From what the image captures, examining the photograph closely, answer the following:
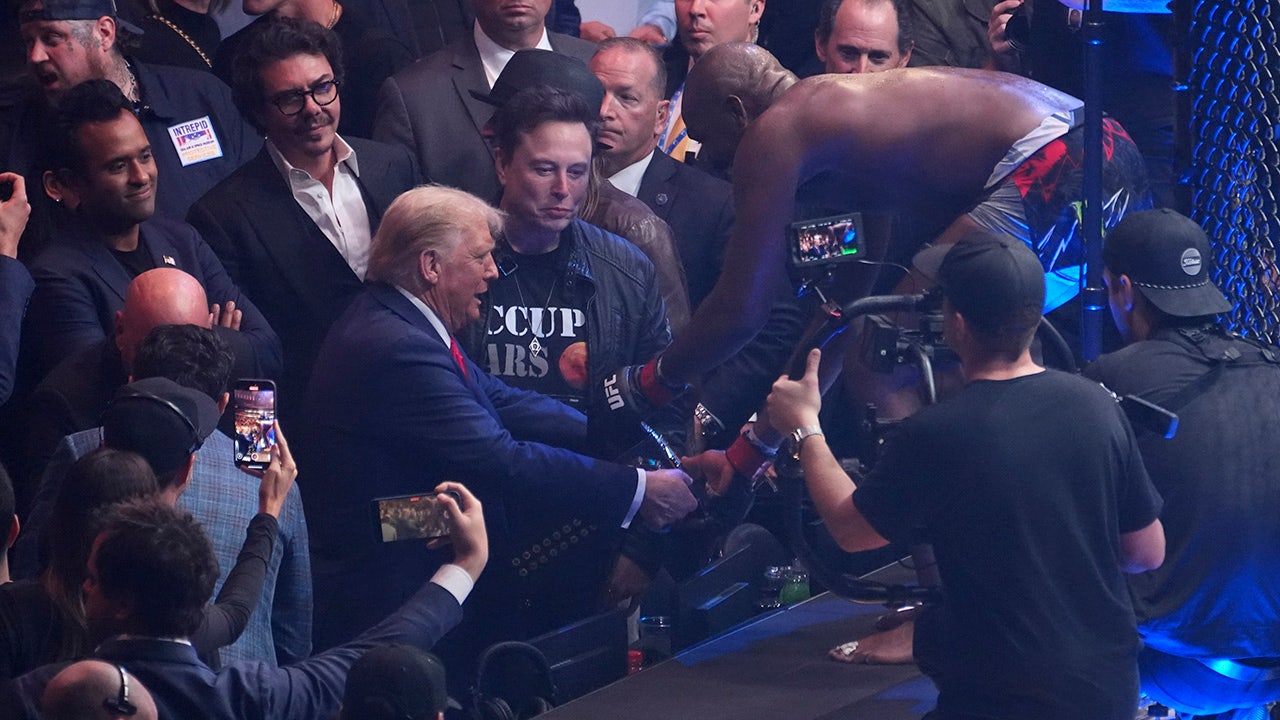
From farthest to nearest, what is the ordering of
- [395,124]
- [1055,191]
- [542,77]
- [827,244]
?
[395,124] < [542,77] < [1055,191] < [827,244]

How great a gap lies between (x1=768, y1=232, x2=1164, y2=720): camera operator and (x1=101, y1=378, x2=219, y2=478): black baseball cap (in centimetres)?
123

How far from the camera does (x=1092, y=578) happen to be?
9.38 ft

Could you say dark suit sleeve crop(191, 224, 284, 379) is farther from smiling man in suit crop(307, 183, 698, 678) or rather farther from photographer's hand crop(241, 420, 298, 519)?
photographer's hand crop(241, 420, 298, 519)

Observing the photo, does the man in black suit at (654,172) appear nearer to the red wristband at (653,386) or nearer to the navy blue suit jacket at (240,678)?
the red wristband at (653,386)

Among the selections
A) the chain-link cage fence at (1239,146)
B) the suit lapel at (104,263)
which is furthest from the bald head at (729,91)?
the suit lapel at (104,263)

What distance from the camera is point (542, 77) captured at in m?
4.68

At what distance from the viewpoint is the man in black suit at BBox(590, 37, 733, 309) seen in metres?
5.08

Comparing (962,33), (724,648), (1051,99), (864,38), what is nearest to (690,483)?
(724,648)

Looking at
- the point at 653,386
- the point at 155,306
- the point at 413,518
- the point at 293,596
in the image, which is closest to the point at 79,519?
the point at 413,518

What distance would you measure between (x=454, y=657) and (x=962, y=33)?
10.0 feet

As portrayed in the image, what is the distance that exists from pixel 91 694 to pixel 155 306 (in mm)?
1401

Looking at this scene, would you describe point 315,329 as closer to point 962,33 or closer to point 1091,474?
point 1091,474

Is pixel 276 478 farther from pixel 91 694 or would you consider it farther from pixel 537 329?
pixel 537 329

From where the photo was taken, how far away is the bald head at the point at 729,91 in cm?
427
